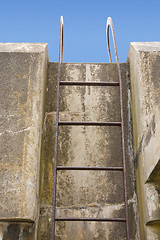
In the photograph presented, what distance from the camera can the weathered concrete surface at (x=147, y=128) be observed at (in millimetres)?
2115

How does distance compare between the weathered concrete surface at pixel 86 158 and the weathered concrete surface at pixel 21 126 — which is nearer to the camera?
the weathered concrete surface at pixel 21 126

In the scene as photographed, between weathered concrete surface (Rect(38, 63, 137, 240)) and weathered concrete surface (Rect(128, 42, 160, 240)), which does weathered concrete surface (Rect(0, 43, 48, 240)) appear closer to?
weathered concrete surface (Rect(38, 63, 137, 240))

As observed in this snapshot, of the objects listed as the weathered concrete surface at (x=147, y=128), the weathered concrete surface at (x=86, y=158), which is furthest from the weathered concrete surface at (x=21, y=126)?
the weathered concrete surface at (x=147, y=128)

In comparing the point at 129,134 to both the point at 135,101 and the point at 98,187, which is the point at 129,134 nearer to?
the point at 135,101

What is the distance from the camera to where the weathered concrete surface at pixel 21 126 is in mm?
2154

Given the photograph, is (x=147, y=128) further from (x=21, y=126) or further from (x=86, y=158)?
(x=21, y=126)

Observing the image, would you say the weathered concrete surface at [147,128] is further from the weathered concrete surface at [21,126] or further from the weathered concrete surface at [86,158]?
the weathered concrete surface at [21,126]

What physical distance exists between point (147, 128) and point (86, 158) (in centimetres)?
53

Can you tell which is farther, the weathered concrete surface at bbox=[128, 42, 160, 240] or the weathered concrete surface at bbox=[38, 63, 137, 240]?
the weathered concrete surface at bbox=[38, 63, 137, 240]

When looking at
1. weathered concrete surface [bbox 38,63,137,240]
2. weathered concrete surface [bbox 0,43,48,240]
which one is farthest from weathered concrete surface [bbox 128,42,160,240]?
weathered concrete surface [bbox 0,43,48,240]

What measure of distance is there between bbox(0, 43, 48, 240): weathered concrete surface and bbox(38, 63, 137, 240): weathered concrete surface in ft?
0.64

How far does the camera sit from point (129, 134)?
8.85 ft

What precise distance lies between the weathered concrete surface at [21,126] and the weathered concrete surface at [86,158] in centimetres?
19

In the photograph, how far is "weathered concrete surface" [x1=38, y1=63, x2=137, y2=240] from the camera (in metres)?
2.39
